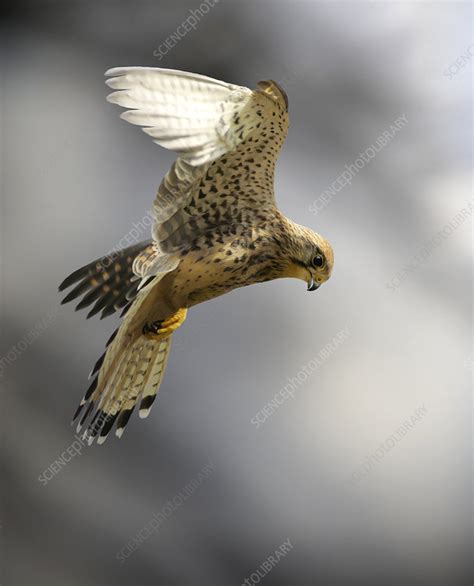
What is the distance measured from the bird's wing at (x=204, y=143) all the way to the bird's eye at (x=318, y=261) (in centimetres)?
11

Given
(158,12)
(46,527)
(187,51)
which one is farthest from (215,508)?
(158,12)

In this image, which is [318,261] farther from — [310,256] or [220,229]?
[220,229]

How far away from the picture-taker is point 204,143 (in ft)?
3.09

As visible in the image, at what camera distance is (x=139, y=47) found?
1.90m

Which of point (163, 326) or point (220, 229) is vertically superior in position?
point (220, 229)

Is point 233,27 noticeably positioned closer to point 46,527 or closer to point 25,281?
Answer: point 25,281

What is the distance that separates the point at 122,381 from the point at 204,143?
398mm

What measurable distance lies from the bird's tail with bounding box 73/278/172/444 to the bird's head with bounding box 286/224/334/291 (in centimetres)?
23

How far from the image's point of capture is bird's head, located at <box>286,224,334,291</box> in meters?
0.99

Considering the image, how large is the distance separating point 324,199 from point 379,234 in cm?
20

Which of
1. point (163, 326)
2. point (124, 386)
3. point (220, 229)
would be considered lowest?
point (124, 386)

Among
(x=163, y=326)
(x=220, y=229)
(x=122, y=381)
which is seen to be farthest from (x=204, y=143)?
(x=122, y=381)

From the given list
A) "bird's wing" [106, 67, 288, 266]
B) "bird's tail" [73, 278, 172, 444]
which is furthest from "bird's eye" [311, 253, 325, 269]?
"bird's tail" [73, 278, 172, 444]

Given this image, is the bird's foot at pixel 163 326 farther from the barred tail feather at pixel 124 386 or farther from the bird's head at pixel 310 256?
the bird's head at pixel 310 256
